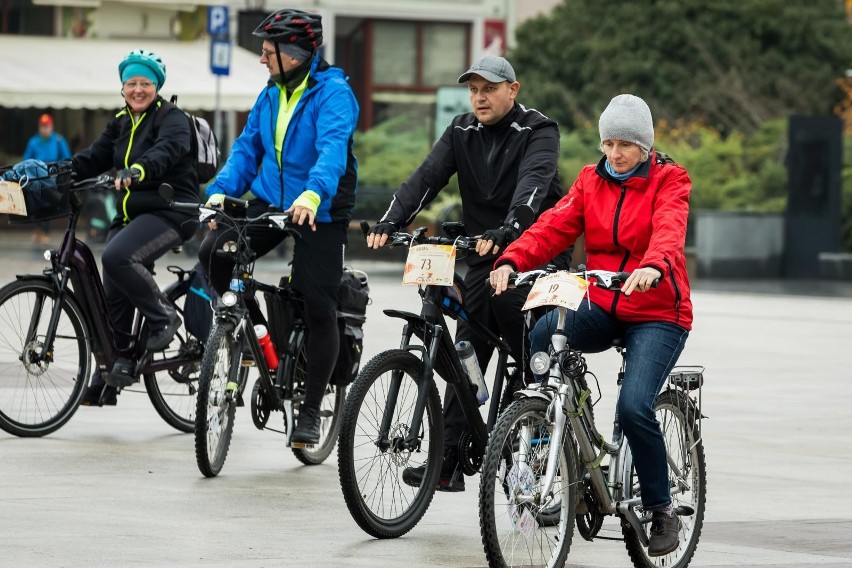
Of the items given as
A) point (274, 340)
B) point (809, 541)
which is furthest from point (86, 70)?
point (809, 541)

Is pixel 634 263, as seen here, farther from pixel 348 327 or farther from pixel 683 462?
pixel 348 327

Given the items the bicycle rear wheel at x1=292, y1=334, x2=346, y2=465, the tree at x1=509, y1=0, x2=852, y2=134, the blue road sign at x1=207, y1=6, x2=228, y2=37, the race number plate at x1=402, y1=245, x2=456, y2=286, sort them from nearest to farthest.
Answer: the race number plate at x1=402, y1=245, x2=456, y2=286 < the bicycle rear wheel at x1=292, y1=334, x2=346, y2=465 < the blue road sign at x1=207, y1=6, x2=228, y2=37 < the tree at x1=509, y1=0, x2=852, y2=134

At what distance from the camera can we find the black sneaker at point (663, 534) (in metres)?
6.32

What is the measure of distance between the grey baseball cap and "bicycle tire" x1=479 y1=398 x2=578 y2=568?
1.70m

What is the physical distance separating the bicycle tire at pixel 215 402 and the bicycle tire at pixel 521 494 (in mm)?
2247

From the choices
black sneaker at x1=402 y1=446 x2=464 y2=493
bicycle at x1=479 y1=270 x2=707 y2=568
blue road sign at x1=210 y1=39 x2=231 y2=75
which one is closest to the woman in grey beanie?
bicycle at x1=479 y1=270 x2=707 y2=568

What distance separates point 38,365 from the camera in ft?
29.8

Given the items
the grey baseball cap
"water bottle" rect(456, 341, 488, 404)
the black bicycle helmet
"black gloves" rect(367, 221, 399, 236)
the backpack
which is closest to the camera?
"black gloves" rect(367, 221, 399, 236)

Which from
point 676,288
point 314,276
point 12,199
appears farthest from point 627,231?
point 12,199

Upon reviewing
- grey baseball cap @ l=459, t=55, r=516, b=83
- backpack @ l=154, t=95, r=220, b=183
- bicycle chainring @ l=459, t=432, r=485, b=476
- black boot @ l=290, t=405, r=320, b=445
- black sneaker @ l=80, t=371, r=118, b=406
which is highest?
grey baseball cap @ l=459, t=55, r=516, b=83

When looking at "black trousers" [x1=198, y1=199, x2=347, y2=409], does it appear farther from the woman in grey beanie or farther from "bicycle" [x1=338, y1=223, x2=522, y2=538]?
the woman in grey beanie

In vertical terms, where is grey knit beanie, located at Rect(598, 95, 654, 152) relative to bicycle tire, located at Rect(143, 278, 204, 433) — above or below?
above

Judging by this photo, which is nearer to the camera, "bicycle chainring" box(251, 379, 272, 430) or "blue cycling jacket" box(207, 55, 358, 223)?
"blue cycling jacket" box(207, 55, 358, 223)

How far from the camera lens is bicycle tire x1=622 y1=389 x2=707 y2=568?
6.54 metres
